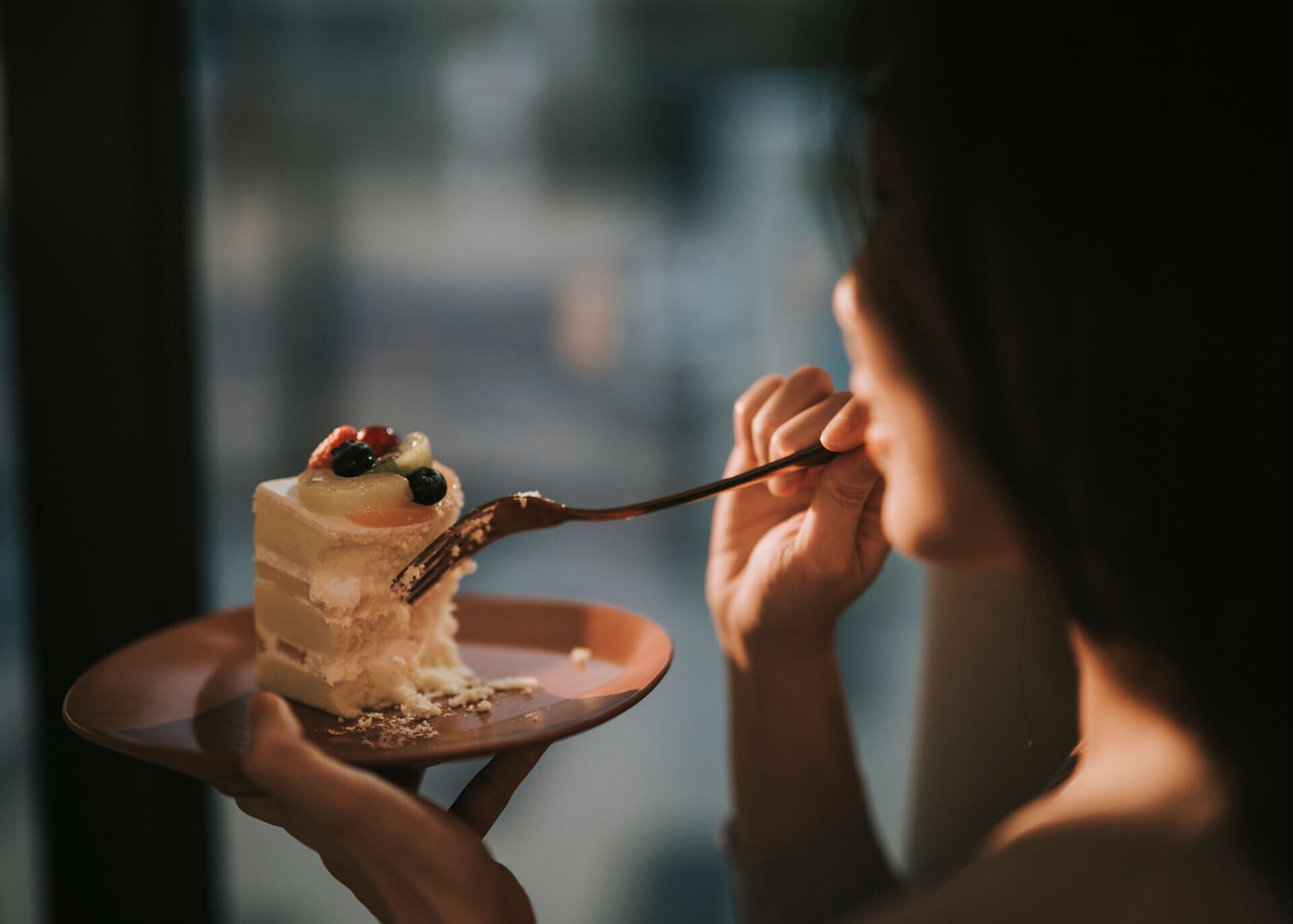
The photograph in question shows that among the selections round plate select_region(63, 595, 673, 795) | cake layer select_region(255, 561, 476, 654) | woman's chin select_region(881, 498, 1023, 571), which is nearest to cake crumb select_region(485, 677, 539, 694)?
round plate select_region(63, 595, 673, 795)

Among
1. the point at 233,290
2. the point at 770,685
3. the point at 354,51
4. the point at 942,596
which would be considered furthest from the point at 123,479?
the point at 942,596

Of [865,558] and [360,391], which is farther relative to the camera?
[360,391]

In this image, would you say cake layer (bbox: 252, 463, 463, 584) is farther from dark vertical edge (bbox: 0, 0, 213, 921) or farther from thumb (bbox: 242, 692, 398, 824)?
dark vertical edge (bbox: 0, 0, 213, 921)

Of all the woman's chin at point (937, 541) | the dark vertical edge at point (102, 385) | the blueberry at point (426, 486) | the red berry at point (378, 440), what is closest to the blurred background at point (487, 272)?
the dark vertical edge at point (102, 385)

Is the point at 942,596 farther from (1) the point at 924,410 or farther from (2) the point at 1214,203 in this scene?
(2) the point at 1214,203

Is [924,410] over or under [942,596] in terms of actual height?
over

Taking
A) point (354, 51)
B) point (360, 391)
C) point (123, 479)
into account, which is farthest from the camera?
point (360, 391)
